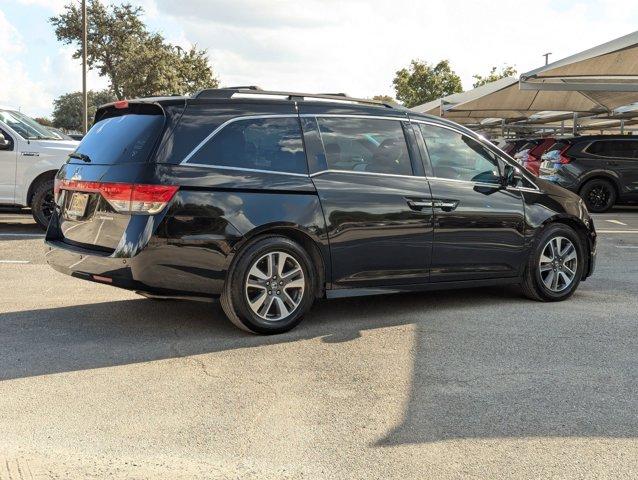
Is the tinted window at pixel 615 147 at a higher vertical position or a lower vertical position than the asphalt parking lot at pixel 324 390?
higher

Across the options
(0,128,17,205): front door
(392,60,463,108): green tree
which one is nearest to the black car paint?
(0,128,17,205): front door

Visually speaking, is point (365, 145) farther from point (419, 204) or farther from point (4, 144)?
point (4, 144)

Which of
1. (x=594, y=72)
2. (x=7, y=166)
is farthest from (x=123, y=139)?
(x=594, y=72)

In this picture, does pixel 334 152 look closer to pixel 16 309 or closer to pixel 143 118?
pixel 143 118

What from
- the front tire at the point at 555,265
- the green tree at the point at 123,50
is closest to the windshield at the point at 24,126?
the front tire at the point at 555,265

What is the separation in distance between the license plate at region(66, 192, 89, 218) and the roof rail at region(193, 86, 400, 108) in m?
1.10

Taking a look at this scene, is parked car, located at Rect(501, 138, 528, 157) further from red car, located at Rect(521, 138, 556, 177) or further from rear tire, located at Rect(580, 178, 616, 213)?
rear tire, located at Rect(580, 178, 616, 213)

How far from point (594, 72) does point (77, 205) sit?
14.3 metres

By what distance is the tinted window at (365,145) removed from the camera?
5719mm

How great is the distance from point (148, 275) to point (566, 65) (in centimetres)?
1312

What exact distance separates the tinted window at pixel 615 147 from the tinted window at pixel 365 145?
11715 mm

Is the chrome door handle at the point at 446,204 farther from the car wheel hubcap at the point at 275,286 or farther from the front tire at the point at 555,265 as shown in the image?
the car wheel hubcap at the point at 275,286

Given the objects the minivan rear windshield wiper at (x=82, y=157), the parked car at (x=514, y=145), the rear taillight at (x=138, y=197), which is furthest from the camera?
the parked car at (x=514, y=145)

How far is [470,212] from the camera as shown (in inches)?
244
